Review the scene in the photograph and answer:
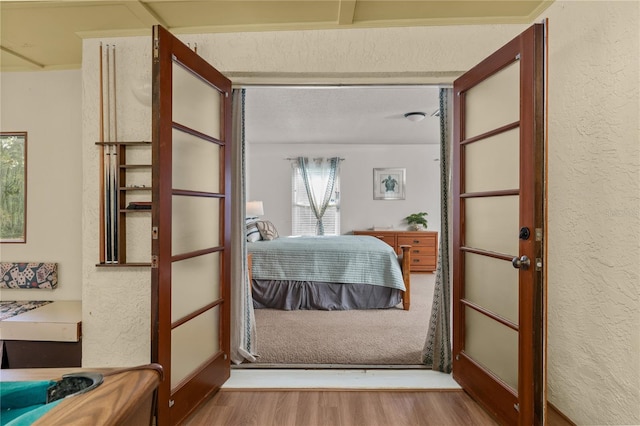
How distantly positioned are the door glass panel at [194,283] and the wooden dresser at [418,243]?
4.90 meters

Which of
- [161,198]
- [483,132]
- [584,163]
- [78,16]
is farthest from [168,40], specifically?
[584,163]

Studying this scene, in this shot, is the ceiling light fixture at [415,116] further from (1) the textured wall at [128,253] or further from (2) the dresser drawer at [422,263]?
(1) the textured wall at [128,253]

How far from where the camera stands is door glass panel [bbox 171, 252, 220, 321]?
194 cm

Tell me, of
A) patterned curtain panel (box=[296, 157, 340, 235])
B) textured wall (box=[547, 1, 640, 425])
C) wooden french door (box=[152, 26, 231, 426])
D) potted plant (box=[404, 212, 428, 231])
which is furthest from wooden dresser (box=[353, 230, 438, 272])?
wooden french door (box=[152, 26, 231, 426])

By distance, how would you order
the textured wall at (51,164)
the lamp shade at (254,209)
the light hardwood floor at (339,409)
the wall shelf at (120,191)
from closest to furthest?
the light hardwood floor at (339,409) → the wall shelf at (120,191) → the textured wall at (51,164) → the lamp shade at (254,209)

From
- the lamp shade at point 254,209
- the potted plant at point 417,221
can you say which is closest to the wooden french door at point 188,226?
→ the lamp shade at point 254,209

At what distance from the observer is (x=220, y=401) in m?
2.23

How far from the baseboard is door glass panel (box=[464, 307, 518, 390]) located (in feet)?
1.22

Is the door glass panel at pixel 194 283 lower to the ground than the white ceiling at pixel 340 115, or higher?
lower

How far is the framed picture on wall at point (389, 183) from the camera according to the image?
23.9 ft

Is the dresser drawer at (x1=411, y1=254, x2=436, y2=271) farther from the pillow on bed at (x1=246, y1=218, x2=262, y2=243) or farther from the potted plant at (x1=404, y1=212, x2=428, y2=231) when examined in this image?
the pillow on bed at (x1=246, y1=218, x2=262, y2=243)

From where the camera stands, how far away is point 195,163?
2131 mm

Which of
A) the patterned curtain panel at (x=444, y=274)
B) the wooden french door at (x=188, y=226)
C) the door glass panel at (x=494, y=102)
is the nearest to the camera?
the wooden french door at (x=188, y=226)

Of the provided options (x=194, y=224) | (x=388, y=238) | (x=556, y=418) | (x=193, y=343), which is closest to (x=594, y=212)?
(x=556, y=418)
